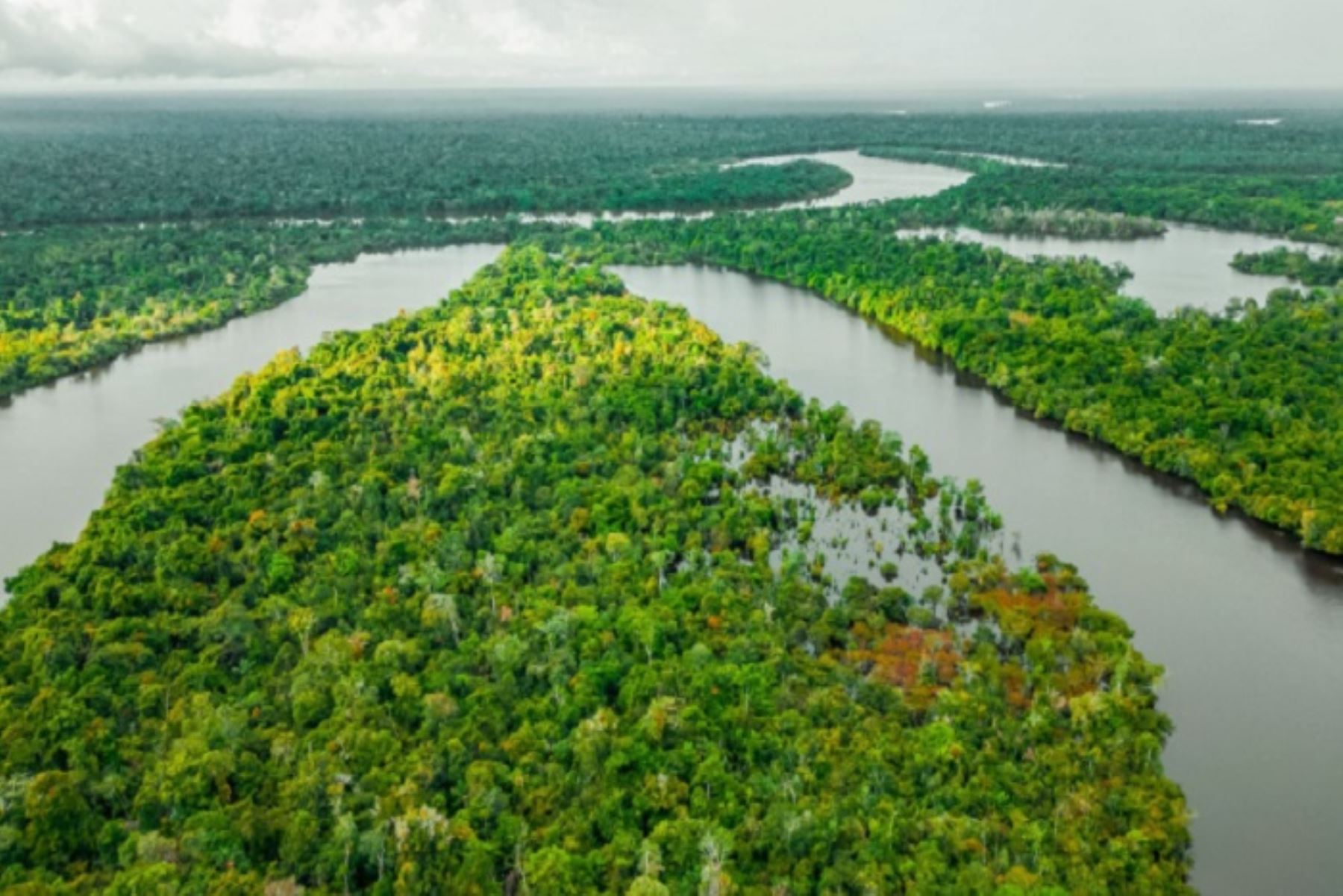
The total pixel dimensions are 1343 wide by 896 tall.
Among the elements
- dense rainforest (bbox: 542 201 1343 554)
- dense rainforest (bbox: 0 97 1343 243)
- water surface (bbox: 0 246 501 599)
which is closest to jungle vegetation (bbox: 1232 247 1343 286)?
dense rainforest (bbox: 542 201 1343 554)

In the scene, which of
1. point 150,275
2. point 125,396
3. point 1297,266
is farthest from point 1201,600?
point 150,275

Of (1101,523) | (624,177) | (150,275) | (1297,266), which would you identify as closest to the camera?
(1101,523)

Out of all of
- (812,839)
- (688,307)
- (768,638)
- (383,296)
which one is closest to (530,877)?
(812,839)

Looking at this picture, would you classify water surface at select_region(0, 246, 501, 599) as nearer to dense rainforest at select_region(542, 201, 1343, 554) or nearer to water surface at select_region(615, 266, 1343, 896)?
dense rainforest at select_region(542, 201, 1343, 554)

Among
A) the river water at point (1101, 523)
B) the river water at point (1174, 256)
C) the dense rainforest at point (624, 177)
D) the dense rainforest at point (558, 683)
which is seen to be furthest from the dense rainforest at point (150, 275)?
the river water at point (1174, 256)

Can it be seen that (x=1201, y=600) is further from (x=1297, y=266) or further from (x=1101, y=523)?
(x=1297, y=266)

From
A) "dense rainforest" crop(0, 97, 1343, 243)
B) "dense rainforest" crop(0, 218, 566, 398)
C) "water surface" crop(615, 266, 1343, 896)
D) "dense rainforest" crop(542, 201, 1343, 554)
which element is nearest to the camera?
"water surface" crop(615, 266, 1343, 896)
